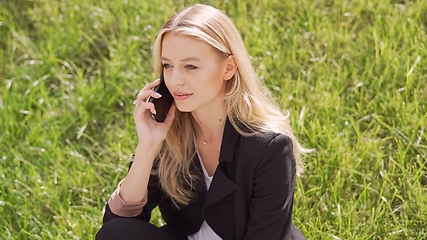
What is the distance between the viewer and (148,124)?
285 centimetres

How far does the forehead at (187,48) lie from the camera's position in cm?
266

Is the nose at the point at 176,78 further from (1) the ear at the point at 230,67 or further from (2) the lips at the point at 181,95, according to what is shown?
(1) the ear at the point at 230,67

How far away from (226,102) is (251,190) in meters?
0.38

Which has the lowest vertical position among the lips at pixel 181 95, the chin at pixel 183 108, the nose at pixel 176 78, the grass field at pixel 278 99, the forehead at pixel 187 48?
the grass field at pixel 278 99

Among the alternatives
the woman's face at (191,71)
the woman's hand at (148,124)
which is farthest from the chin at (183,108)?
the woman's hand at (148,124)

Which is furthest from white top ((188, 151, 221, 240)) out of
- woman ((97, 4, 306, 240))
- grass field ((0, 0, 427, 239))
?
grass field ((0, 0, 427, 239))

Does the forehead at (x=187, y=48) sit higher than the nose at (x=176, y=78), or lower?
higher

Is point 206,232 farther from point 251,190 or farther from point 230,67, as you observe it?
point 230,67

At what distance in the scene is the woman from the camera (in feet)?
8.78

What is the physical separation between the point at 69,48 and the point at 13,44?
48cm

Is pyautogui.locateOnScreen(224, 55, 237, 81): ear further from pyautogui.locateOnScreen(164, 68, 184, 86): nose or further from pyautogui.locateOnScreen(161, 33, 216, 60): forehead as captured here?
pyautogui.locateOnScreen(164, 68, 184, 86): nose

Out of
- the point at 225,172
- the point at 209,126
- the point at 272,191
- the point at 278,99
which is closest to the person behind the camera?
the point at 272,191

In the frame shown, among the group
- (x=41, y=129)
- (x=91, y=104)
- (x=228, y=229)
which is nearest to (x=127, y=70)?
(x=91, y=104)

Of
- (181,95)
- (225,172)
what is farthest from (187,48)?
(225,172)
